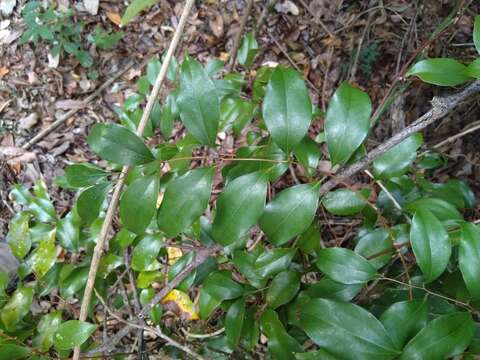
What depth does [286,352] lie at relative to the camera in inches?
34.7

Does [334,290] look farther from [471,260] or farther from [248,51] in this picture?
[248,51]

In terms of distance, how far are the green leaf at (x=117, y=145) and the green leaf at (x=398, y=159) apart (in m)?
0.50

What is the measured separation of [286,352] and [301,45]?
1626 millimetres

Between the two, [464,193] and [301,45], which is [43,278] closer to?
[464,193]

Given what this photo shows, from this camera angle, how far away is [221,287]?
37.0 inches

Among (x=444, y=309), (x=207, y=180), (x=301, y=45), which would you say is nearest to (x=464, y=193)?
(x=444, y=309)

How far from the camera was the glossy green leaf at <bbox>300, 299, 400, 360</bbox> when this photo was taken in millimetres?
Answer: 691

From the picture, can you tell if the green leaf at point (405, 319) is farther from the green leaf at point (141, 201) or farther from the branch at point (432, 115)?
the green leaf at point (141, 201)

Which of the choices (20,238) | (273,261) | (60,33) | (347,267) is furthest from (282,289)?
(60,33)

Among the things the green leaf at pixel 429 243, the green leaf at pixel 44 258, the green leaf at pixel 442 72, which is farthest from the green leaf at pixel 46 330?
the green leaf at pixel 442 72

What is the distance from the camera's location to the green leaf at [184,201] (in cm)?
65

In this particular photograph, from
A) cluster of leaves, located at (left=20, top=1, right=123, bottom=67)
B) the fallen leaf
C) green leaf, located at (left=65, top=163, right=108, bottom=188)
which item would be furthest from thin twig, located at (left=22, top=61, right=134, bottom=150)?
green leaf, located at (left=65, top=163, right=108, bottom=188)

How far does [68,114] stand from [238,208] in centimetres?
172

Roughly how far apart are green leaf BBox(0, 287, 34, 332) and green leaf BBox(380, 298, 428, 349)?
0.80 metres
